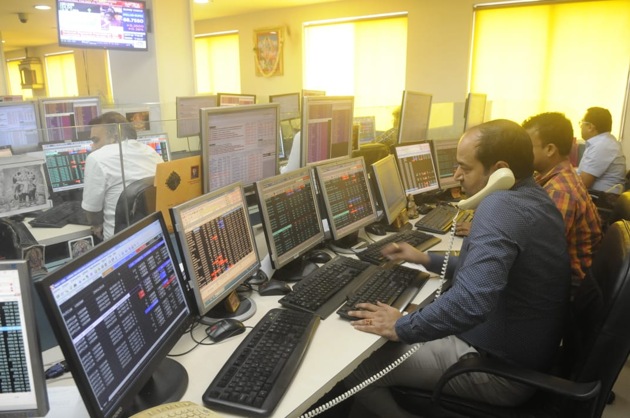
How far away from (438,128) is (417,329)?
3042mm

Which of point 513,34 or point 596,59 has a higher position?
point 513,34

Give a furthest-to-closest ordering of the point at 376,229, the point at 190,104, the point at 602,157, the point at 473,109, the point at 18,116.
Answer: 1. the point at 190,104
2. the point at 473,109
3. the point at 602,157
4. the point at 18,116
5. the point at 376,229

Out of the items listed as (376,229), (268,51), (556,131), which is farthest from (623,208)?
(268,51)

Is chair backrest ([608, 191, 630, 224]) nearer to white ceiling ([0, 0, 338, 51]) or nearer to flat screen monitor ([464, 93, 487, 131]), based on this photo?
flat screen monitor ([464, 93, 487, 131])

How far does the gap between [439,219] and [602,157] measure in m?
2.24

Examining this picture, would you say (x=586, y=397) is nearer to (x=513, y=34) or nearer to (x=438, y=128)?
(x=438, y=128)

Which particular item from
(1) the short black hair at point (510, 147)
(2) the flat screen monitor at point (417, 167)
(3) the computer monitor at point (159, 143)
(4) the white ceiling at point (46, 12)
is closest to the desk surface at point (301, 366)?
(1) the short black hair at point (510, 147)

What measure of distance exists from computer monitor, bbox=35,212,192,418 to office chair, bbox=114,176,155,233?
2.14 feet

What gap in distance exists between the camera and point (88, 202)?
2252 millimetres

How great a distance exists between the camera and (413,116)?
333 cm

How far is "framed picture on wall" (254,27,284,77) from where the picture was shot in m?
7.63

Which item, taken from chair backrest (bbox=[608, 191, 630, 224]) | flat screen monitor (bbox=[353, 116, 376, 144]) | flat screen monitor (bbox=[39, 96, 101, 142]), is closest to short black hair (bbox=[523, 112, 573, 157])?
chair backrest (bbox=[608, 191, 630, 224])

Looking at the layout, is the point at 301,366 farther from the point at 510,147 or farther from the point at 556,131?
the point at 556,131

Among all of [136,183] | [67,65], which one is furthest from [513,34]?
[67,65]
